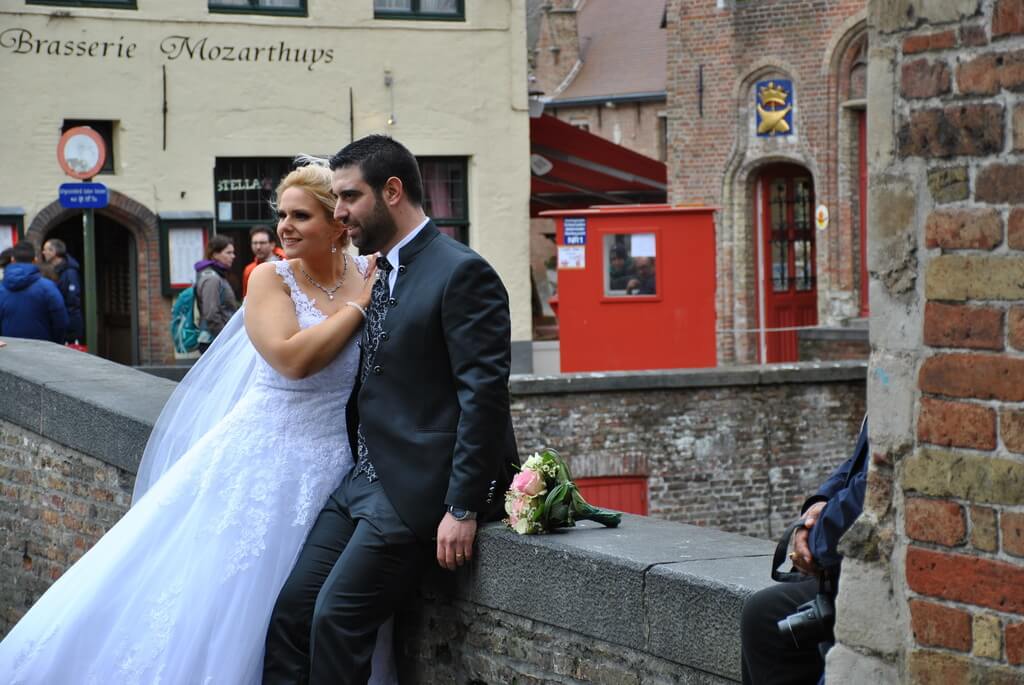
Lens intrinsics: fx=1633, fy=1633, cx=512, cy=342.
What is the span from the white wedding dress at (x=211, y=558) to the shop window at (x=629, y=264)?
14.6m

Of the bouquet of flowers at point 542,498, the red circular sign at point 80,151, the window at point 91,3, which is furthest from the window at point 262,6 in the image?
the bouquet of flowers at point 542,498

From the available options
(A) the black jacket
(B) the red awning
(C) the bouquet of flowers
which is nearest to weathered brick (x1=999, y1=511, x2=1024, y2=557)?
(C) the bouquet of flowers

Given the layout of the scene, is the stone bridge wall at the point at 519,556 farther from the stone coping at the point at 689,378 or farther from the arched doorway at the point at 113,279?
the arched doorway at the point at 113,279

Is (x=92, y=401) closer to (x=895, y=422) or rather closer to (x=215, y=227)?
(x=895, y=422)

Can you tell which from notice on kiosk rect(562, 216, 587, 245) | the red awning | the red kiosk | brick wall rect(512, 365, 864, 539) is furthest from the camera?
the red awning

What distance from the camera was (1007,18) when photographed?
2.74m

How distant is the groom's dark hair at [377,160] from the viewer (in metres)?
4.58

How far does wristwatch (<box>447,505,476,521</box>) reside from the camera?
4.47 m

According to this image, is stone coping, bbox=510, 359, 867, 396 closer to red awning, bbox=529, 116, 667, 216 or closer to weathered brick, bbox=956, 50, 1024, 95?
red awning, bbox=529, 116, 667, 216

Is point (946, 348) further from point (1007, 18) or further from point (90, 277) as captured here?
point (90, 277)

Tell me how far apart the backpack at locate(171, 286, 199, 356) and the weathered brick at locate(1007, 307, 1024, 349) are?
1141cm

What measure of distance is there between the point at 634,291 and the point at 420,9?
228 inches

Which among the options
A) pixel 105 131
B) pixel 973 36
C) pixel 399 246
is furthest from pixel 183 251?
pixel 973 36

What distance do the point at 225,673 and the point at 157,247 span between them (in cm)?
1672
